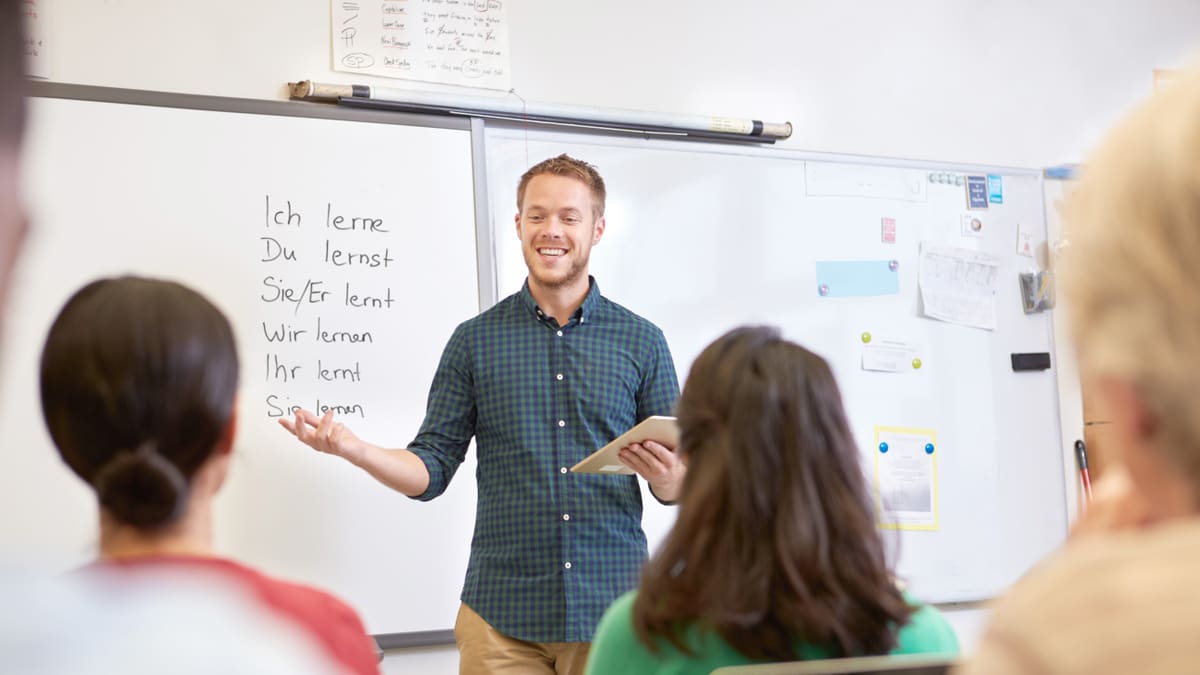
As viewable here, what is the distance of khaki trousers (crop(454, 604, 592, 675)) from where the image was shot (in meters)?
2.51

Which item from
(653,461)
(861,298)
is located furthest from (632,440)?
(861,298)

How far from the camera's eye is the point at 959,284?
12.8ft

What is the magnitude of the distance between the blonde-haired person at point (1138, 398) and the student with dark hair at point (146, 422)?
586 mm

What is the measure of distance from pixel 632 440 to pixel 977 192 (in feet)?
7.14

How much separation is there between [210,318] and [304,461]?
1958 millimetres

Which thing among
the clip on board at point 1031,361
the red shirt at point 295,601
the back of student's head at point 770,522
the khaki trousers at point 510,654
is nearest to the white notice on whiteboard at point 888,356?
the clip on board at point 1031,361

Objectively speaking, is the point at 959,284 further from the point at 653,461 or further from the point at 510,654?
the point at 510,654

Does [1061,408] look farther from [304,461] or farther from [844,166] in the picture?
[304,461]

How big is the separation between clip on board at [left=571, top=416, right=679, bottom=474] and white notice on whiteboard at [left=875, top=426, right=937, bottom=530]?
1475 mm

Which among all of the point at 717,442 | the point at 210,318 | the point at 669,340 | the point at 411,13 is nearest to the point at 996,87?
the point at 669,340

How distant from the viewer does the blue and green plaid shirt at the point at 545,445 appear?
2.57 meters

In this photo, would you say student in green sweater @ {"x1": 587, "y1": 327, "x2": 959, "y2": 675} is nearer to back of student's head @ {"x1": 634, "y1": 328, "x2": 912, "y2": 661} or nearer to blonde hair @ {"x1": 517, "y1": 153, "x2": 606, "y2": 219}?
back of student's head @ {"x1": 634, "y1": 328, "x2": 912, "y2": 661}

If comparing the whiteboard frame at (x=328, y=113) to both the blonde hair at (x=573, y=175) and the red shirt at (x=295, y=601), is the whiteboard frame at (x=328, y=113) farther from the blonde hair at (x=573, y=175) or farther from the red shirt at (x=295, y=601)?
the red shirt at (x=295, y=601)

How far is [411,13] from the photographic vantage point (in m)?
3.19
